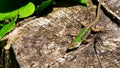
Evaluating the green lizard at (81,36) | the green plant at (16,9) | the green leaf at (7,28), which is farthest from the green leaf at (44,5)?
the green lizard at (81,36)

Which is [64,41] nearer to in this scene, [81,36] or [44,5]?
[81,36]

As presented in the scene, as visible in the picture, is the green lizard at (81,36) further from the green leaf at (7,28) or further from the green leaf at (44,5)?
the green leaf at (7,28)

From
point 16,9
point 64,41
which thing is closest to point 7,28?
point 16,9

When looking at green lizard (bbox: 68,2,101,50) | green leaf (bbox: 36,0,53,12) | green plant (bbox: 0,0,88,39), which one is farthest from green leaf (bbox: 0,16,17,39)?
green lizard (bbox: 68,2,101,50)

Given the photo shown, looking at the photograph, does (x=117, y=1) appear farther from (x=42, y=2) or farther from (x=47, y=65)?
(x=47, y=65)

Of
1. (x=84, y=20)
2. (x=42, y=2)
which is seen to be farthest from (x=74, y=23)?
(x=42, y=2)

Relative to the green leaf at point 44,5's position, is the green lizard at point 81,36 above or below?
below
